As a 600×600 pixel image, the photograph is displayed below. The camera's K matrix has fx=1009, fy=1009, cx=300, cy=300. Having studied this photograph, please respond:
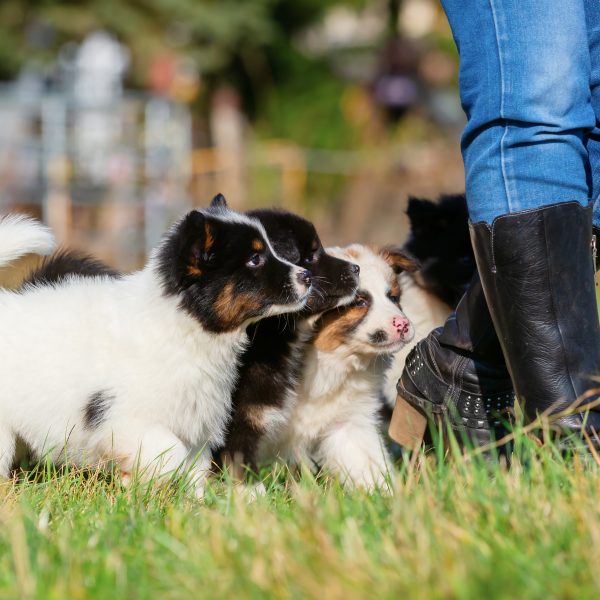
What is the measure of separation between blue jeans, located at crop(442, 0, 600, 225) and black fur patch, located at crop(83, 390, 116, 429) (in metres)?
1.39

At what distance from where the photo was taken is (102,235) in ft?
44.9

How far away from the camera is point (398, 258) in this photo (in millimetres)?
4379

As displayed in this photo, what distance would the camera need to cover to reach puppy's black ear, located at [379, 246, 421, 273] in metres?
4.36

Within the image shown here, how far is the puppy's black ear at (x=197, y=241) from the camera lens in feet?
11.4

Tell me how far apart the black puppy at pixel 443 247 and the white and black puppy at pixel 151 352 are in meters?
1.16

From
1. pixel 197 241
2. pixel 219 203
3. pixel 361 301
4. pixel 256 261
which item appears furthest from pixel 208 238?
pixel 361 301

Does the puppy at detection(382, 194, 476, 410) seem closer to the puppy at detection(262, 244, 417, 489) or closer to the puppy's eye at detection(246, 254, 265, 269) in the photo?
the puppy at detection(262, 244, 417, 489)

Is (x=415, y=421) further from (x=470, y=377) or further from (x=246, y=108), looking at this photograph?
(x=246, y=108)

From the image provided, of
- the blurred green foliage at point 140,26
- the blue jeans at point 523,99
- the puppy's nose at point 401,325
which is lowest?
the puppy's nose at point 401,325

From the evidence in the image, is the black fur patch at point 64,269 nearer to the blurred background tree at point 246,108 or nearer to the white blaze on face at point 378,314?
the white blaze on face at point 378,314

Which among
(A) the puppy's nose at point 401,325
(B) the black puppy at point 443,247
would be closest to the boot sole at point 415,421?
(A) the puppy's nose at point 401,325

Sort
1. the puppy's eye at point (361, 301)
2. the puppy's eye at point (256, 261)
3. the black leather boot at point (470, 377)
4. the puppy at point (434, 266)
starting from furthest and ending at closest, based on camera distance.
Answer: the puppy at point (434, 266), the puppy's eye at point (361, 301), the puppy's eye at point (256, 261), the black leather boot at point (470, 377)

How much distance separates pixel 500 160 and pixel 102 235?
11327 millimetres

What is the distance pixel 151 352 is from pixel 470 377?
1099 millimetres
